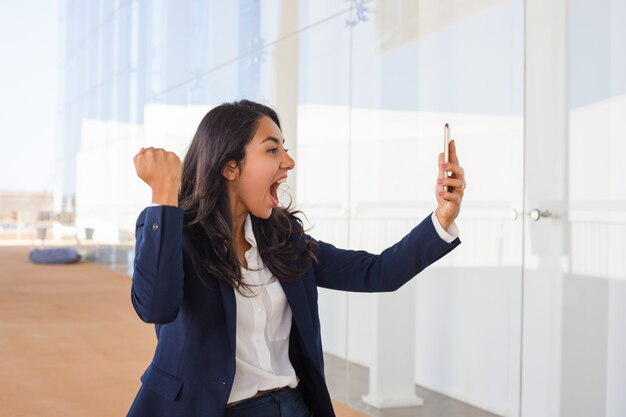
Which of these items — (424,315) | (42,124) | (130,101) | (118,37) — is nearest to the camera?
(424,315)

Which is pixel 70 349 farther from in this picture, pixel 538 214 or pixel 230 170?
pixel 230 170

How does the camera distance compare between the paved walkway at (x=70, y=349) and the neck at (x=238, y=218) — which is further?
the paved walkway at (x=70, y=349)

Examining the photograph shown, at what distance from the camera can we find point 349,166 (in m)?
4.01

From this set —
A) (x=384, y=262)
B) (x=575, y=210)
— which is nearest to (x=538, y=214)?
(x=575, y=210)

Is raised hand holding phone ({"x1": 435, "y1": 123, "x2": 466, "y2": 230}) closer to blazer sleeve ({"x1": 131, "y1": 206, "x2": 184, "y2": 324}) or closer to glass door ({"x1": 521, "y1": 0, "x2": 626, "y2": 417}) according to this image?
blazer sleeve ({"x1": 131, "y1": 206, "x2": 184, "y2": 324})

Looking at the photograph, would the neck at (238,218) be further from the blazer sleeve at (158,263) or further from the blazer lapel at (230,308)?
the blazer sleeve at (158,263)

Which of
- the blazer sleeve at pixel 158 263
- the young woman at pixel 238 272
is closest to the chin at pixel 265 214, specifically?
the young woman at pixel 238 272

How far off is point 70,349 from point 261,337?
370 cm

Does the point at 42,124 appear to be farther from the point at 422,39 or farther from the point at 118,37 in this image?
the point at 422,39

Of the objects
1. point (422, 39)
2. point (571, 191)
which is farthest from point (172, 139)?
point (571, 191)

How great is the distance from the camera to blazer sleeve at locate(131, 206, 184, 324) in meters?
1.50

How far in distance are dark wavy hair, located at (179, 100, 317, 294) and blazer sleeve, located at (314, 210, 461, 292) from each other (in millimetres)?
70

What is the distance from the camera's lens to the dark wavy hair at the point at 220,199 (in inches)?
70.0

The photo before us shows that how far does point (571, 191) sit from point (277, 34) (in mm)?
2774
